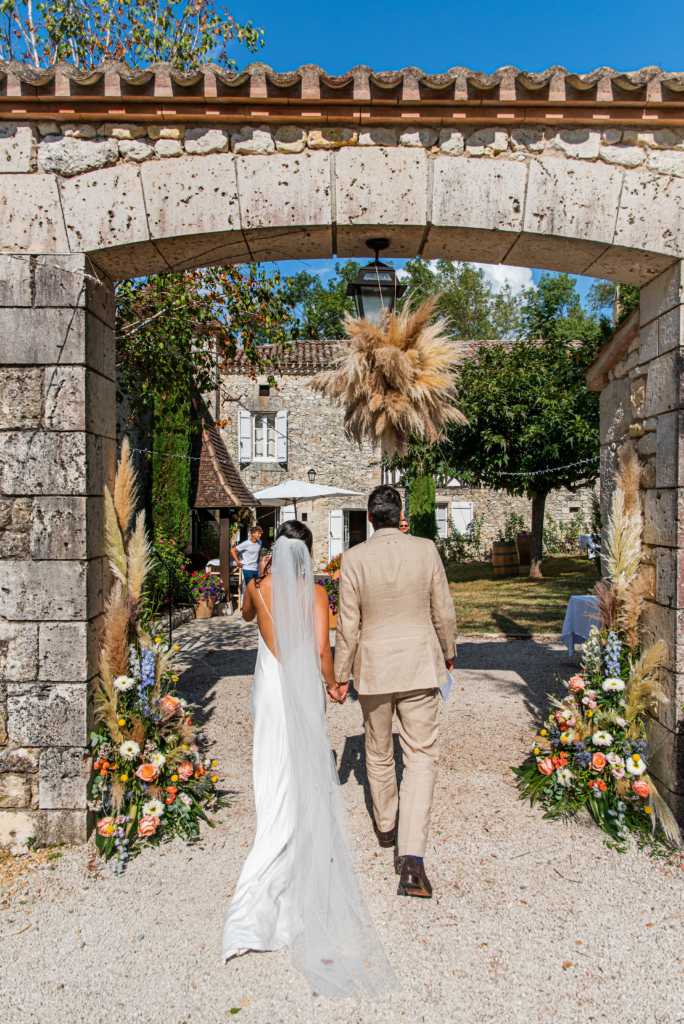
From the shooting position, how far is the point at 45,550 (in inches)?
130

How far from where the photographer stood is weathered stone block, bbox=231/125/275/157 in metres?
3.38

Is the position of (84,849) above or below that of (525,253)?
below

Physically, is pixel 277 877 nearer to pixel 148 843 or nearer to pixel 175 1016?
pixel 175 1016

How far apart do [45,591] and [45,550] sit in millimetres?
213

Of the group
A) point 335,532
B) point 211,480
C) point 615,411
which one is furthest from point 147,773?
point 335,532

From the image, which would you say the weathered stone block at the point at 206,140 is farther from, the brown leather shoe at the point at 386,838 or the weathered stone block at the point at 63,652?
the brown leather shoe at the point at 386,838

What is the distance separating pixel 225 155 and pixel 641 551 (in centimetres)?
316

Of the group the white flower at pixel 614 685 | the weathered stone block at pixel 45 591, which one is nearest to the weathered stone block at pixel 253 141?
the weathered stone block at pixel 45 591

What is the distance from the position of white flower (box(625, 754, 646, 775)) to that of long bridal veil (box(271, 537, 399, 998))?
1.60 metres

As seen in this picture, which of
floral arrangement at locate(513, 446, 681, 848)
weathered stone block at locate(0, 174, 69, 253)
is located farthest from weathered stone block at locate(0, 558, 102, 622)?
floral arrangement at locate(513, 446, 681, 848)

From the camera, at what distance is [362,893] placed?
8.71 ft

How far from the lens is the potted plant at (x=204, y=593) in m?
10.7

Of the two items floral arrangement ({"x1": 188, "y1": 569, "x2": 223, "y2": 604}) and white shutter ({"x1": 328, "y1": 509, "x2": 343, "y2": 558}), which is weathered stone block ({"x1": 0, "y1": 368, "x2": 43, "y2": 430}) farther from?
white shutter ({"x1": 328, "y1": 509, "x2": 343, "y2": 558})

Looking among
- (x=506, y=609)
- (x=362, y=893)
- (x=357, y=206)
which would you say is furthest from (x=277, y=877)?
(x=506, y=609)
